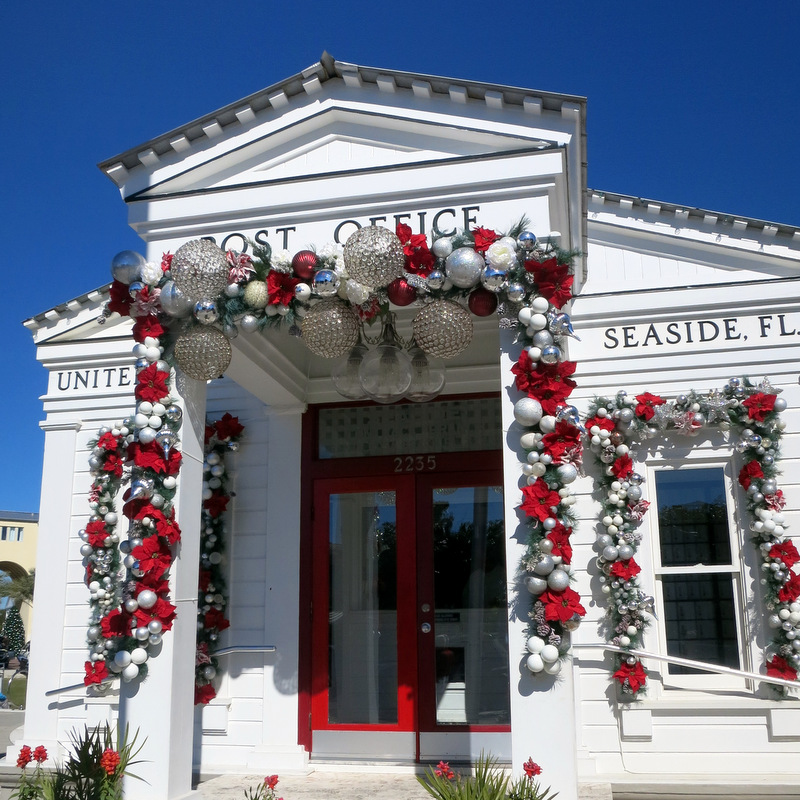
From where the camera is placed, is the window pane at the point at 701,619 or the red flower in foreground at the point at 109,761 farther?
the window pane at the point at 701,619

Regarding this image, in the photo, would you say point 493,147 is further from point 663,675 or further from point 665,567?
point 663,675

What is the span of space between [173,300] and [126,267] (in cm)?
39

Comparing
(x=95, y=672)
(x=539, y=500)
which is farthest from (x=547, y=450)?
(x=95, y=672)

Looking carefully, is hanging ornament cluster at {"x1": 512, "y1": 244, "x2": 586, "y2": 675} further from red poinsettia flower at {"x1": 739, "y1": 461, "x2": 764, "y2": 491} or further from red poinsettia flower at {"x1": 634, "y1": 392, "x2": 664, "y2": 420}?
red poinsettia flower at {"x1": 739, "y1": 461, "x2": 764, "y2": 491}

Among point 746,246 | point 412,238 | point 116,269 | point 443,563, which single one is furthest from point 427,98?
point 443,563

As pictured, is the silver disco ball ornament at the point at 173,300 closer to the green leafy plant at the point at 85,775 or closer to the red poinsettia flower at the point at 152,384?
the red poinsettia flower at the point at 152,384

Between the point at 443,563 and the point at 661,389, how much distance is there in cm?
226

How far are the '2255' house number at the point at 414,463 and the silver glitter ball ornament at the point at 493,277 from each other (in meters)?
2.55

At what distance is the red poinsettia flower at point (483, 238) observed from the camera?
5.03 meters

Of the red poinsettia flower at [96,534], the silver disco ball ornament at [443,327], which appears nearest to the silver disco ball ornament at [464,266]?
the silver disco ball ornament at [443,327]

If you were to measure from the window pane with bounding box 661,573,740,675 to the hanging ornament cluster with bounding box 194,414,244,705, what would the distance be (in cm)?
360

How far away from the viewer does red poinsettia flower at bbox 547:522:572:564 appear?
4.67 meters

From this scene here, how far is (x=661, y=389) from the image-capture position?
6832 millimetres

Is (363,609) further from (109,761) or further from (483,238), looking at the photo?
(483,238)
